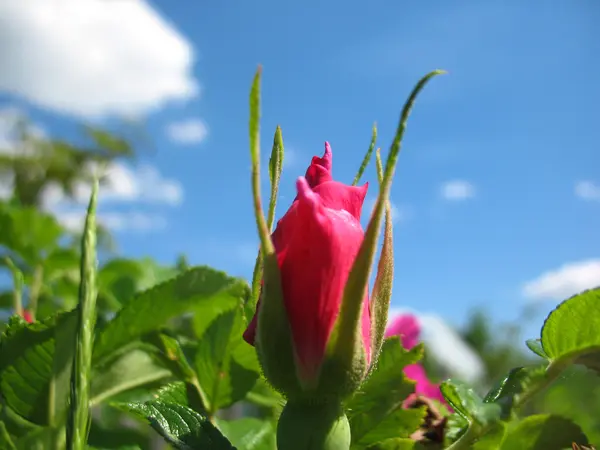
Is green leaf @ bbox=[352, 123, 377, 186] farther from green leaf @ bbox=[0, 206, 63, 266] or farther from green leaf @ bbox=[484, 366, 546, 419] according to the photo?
green leaf @ bbox=[0, 206, 63, 266]

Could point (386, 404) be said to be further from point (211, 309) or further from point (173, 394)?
point (211, 309)

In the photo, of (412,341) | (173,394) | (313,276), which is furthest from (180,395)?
(412,341)

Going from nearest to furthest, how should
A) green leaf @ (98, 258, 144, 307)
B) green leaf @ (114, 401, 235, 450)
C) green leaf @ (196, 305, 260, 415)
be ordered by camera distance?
green leaf @ (114, 401, 235, 450) → green leaf @ (196, 305, 260, 415) → green leaf @ (98, 258, 144, 307)

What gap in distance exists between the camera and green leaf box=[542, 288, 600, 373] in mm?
469

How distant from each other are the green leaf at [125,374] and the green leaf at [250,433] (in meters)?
0.12

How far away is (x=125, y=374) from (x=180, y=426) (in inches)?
14.2

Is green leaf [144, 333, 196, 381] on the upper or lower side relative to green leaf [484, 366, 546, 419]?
upper

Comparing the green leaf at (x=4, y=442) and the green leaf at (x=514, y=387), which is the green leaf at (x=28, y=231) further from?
the green leaf at (x=514, y=387)

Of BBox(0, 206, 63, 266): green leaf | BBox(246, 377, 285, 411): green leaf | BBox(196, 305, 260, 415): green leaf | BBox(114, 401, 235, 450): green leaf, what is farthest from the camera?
BBox(0, 206, 63, 266): green leaf

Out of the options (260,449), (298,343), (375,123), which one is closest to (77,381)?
(298,343)

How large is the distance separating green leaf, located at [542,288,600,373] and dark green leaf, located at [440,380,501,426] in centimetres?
9

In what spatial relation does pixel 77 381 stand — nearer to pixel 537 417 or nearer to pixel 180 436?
pixel 180 436

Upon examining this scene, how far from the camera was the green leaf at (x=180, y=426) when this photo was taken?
44 cm

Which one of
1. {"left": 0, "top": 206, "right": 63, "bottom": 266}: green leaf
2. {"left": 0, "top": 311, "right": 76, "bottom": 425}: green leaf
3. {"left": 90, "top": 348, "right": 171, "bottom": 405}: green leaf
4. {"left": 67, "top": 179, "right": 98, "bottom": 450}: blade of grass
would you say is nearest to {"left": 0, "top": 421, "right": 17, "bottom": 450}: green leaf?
{"left": 0, "top": 311, "right": 76, "bottom": 425}: green leaf
